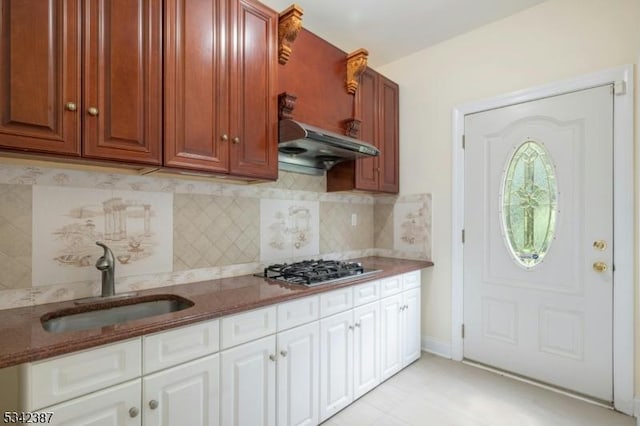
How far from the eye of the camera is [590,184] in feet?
7.07

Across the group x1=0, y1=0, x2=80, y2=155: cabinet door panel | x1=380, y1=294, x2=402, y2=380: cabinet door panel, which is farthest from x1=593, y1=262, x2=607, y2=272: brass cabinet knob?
x1=0, y1=0, x2=80, y2=155: cabinet door panel

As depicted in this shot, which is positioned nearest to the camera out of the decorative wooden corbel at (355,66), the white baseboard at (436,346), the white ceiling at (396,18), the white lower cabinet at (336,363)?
the white lower cabinet at (336,363)

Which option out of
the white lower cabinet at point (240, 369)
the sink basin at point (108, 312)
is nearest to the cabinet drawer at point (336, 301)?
the white lower cabinet at point (240, 369)

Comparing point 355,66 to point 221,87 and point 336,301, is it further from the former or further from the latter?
point 336,301

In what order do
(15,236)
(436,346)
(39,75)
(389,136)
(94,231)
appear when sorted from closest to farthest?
1. (39,75)
2. (15,236)
3. (94,231)
4. (436,346)
5. (389,136)

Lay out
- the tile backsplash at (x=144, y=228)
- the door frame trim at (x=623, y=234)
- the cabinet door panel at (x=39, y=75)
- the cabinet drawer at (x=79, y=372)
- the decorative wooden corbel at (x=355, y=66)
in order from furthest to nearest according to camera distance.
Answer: the decorative wooden corbel at (x=355, y=66), the door frame trim at (x=623, y=234), the tile backsplash at (x=144, y=228), the cabinet door panel at (x=39, y=75), the cabinet drawer at (x=79, y=372)

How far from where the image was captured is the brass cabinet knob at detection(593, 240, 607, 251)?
82.7 inches

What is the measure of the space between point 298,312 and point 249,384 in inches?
16.3

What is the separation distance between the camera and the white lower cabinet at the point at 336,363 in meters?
1.87

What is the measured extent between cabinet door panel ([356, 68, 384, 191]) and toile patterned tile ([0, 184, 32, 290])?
6.74ft

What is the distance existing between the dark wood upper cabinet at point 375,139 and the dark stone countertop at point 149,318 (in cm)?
93

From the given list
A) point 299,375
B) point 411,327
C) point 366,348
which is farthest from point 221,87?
point 411,327

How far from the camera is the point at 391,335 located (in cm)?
243

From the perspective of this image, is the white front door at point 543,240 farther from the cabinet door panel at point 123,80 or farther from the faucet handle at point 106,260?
the faucet handle at point 106,260
